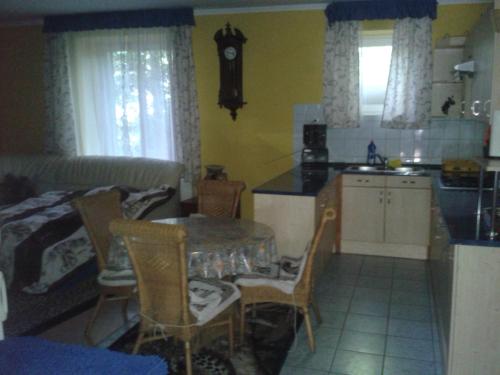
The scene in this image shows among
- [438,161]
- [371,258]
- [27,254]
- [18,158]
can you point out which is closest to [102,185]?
[18,158]

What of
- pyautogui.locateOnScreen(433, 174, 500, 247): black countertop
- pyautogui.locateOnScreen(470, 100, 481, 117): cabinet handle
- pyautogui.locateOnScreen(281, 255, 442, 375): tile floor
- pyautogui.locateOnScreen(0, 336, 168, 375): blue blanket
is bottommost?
pyautogui.locateOnScreen(281, 255, 442, 375): tile floor

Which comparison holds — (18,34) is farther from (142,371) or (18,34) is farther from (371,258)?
(142,371)

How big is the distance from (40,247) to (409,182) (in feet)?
10.5

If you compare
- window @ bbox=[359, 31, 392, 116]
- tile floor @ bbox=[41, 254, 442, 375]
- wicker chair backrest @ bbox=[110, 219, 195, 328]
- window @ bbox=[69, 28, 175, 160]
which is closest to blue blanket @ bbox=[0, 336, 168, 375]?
wicker chair backrest @ bbox=[110, 219, 195, 328]

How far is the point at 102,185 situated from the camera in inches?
205

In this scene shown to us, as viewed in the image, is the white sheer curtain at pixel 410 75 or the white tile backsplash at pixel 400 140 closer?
the white sheer curtain at pixel 410 75

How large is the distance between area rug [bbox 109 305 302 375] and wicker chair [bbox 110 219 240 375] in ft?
0.90

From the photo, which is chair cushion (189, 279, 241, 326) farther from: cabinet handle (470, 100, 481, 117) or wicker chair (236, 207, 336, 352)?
cabinet handle (470, 100, 481, 117)

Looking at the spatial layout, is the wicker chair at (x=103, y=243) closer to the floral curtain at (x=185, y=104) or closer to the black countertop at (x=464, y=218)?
the black countertop at (x=464, y=218)

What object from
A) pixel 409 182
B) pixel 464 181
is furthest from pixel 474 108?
pixel 409 182

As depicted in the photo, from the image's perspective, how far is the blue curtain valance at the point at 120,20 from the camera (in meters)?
4.96

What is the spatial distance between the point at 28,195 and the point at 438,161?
433 cm

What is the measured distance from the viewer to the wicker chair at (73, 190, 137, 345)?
283cm

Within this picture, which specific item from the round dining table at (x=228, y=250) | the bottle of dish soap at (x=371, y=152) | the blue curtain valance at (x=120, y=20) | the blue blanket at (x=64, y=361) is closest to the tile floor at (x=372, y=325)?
the round dining table at (x=228, y=250)
